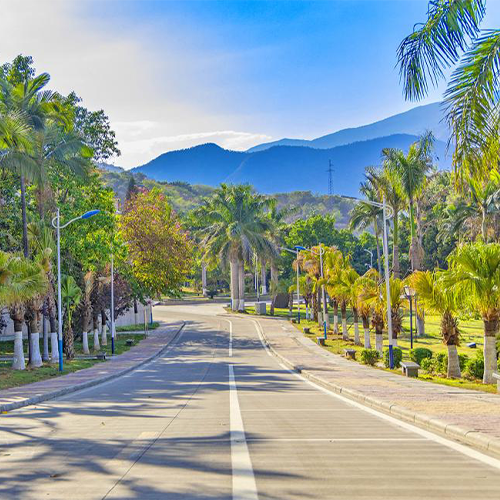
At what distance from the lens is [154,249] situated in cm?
5153

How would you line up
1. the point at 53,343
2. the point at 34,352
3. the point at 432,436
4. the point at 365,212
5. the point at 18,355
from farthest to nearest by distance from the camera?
the point at 365,212 → the point at 53,343 → the point at 34,352 → the point at 18,355 → the point at 432,436

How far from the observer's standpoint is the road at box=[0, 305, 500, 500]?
7039 millimetres

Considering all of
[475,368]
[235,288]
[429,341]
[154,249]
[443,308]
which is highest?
[154,249]

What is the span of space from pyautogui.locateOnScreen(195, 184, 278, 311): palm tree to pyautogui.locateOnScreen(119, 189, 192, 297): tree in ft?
51.1

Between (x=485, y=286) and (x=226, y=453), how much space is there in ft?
52.5

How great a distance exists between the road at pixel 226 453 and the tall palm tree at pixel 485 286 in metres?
7.71

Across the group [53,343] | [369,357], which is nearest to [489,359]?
[369,357]

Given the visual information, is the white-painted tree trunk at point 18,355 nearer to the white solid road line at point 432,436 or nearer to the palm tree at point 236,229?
the white solid road line at point 432,436

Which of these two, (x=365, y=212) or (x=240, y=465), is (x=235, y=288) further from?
(x=240, y=465)

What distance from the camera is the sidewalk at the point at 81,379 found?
60.7 feet

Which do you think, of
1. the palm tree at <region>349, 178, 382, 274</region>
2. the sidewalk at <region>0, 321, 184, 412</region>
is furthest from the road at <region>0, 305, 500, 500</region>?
the palm tree at <region>349, 178, 382, 274</region>

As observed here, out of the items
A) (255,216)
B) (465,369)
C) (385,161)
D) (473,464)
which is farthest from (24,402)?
(255,216)

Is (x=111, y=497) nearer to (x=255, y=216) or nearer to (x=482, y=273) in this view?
(x=482, y=273)

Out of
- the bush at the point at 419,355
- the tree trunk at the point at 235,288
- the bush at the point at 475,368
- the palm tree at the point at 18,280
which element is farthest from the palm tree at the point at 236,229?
the bush at the point at 475,368
